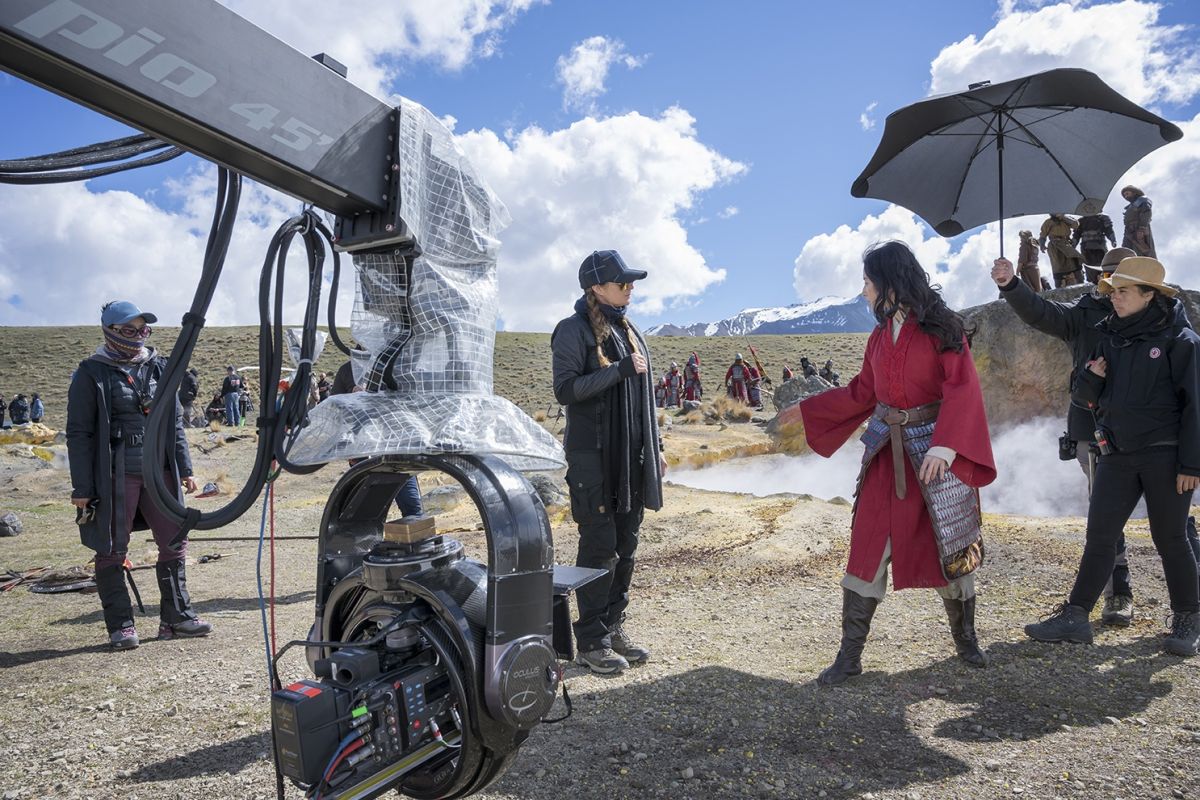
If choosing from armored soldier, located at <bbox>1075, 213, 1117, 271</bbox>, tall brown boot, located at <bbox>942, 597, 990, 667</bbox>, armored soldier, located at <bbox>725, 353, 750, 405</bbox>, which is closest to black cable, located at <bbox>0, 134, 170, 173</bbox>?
tall brown boot, located at <bbox>942, 597, 990, 667</bbox>

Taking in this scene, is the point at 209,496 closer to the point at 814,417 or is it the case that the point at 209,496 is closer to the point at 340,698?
the point at 814,417

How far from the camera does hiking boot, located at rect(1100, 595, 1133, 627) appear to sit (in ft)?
14.5

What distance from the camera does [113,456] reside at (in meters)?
4.60

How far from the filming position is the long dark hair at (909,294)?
3.52m

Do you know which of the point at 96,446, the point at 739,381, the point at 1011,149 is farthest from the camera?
the point at 739,381

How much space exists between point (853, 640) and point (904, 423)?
104cm

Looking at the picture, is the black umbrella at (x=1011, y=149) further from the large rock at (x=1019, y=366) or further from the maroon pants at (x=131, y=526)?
the large rock at (x=1019, y=366)

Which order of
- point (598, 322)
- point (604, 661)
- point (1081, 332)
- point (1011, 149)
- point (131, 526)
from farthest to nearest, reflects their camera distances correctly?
1. point (1011, 149)
2. point (131, 526)
3. point (1081, 332)
4. point (598, 322)
5. point (604, 661)

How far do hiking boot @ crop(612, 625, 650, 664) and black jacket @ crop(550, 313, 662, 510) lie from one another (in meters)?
0.74

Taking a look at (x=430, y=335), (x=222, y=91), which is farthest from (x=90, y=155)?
(x=430, y=335)

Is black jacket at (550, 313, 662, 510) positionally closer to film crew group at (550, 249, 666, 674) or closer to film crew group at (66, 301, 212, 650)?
film crew group at (550, 249, 666, 674)

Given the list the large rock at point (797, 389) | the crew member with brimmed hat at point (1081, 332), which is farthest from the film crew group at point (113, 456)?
the large rock at point (797, 389)

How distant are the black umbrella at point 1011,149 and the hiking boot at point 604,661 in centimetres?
320

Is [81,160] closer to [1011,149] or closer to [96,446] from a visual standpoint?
[96,446]
